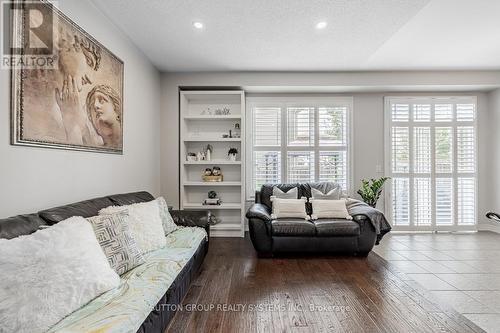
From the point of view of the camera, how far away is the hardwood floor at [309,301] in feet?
6.74

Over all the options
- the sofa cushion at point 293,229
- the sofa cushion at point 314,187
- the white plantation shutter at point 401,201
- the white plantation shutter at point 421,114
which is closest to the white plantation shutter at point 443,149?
the white plantation shutter at point 421,114

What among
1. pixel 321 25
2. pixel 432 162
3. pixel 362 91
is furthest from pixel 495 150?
pixel 321 25

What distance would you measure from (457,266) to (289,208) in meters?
2.21

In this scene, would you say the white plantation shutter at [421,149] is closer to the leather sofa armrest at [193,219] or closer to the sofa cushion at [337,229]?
the sofa cushion at [337,229]

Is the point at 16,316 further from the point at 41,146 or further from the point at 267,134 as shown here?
the point at 267,134

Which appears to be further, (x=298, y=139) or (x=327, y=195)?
(x=298, y=139)

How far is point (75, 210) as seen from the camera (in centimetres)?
209

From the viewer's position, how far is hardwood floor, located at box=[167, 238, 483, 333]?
205cm

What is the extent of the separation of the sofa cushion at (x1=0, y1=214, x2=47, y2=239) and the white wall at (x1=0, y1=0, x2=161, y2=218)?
174mm

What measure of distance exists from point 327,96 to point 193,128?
261cm

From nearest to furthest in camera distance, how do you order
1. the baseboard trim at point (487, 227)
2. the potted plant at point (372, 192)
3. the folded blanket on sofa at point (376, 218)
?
the folded blanket on sofa at point (376, 218) → the potted plant at point (372, 192) → the baseboard trim at point (487, 227)

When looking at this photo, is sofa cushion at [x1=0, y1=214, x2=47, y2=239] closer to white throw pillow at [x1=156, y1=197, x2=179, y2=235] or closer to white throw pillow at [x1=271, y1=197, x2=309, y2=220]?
white throw pillow at [x1=156, y1=197, x2=179, y2=235]

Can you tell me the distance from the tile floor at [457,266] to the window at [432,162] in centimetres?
37

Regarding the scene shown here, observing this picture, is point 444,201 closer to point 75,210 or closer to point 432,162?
point 432,162
